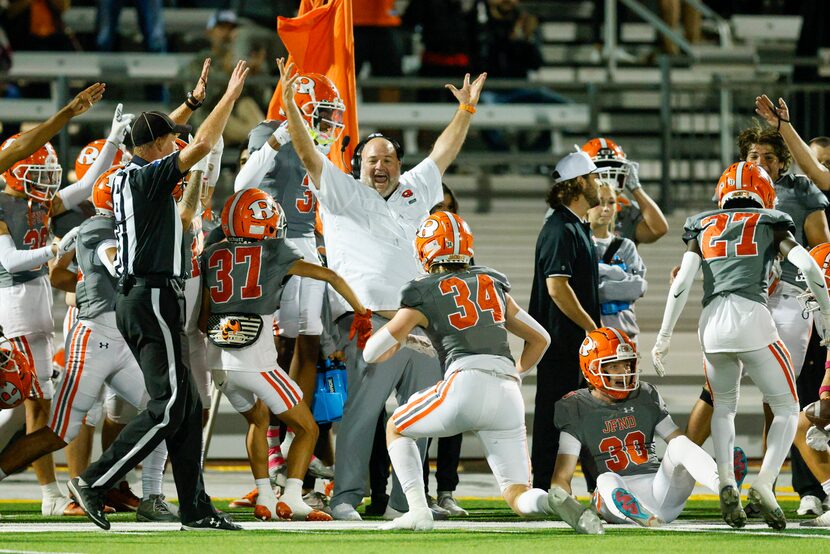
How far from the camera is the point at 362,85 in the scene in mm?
13531

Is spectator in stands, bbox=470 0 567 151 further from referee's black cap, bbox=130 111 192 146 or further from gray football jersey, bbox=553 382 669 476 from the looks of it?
referee's black cap, bbox=130 111 192 146

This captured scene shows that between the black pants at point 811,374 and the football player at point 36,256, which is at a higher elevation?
the football player at point 36,256

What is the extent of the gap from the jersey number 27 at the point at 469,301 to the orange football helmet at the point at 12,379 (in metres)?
2.34

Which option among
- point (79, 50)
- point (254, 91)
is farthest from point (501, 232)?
point (79, 50)

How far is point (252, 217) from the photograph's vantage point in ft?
25.5

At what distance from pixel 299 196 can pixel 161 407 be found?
2.00 metres

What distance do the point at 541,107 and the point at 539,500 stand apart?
801 centimetres

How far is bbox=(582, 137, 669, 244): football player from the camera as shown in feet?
29.1

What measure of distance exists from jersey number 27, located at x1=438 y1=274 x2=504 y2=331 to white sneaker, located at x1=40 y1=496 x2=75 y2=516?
248cm

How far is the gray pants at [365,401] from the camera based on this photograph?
25.8 ft

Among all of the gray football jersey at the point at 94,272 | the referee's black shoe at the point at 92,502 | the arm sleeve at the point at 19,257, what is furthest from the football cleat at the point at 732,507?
the arm sleeve at the point at 19,257

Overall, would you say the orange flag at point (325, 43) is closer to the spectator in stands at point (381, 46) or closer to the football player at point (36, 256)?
the football player at point (36, 256)

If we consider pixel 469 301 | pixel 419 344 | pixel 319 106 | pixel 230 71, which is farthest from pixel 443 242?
pixel 230 71

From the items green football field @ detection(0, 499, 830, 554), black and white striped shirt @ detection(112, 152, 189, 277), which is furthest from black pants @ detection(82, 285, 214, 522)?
green football field @ detection(0, 499, 830, 554)
